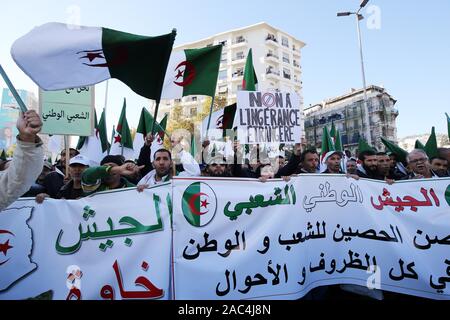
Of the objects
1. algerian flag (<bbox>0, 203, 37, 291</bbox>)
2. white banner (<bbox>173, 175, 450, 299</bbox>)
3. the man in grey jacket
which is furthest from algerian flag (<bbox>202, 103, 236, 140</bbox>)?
the man in grey jacket

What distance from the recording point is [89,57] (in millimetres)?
3234

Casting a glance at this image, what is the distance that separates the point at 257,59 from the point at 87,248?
58.2 m

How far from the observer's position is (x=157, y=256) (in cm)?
276

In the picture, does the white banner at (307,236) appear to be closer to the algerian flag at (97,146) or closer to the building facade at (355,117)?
the algerian flag at (97,146)

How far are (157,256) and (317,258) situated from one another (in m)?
1.48

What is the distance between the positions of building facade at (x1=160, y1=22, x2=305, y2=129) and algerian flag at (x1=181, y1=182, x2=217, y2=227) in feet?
165

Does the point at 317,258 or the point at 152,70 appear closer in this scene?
the point at 317,258

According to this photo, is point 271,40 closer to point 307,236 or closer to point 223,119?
point 223,119

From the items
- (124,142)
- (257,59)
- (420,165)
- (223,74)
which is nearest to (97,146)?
(124,142)

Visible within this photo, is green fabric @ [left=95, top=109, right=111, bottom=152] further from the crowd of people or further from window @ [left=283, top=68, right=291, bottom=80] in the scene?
window @ [left=283, top=68, right=291, bottom=80]

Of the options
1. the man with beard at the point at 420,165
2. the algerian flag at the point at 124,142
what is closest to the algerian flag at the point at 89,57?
the algerian flag at the point at 124,142

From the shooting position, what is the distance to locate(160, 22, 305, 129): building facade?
5466cm

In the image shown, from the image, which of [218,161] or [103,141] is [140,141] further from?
[218,161]

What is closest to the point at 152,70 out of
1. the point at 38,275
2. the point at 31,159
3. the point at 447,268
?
the point at 31,159
